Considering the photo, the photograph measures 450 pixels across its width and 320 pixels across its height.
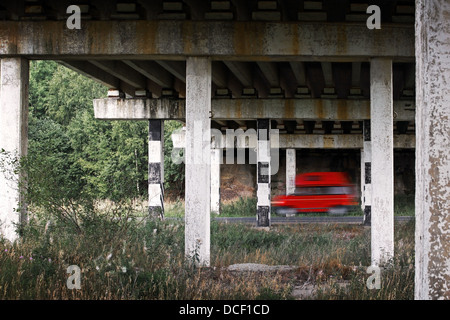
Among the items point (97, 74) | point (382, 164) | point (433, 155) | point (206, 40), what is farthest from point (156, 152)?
point (433, 155)

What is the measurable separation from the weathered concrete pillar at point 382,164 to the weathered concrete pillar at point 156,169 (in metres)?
11.0

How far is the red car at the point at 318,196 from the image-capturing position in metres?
26.3

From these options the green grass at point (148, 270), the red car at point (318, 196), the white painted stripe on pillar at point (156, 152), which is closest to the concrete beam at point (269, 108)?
the white painted stripe on pillar at point (156, 152)

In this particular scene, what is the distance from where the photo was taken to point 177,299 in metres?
7.03

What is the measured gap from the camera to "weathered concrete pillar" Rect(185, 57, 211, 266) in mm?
11148

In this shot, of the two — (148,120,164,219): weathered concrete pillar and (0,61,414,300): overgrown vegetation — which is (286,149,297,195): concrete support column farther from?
(0,61,414,300): overgrown vegetation

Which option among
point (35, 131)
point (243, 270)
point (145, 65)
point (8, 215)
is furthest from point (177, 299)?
point (35, 131)

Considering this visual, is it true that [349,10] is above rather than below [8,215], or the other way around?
above

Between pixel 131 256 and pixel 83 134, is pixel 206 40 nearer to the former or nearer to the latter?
pixel 131 256

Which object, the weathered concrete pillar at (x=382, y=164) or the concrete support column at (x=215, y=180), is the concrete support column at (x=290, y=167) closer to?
the concrete support column at (x=215, y=180)

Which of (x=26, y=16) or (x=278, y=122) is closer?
(x=26, y=16)

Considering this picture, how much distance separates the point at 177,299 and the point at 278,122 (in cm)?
2101

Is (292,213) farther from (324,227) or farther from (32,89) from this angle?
(32,89)

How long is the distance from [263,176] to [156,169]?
4082 millimetres
